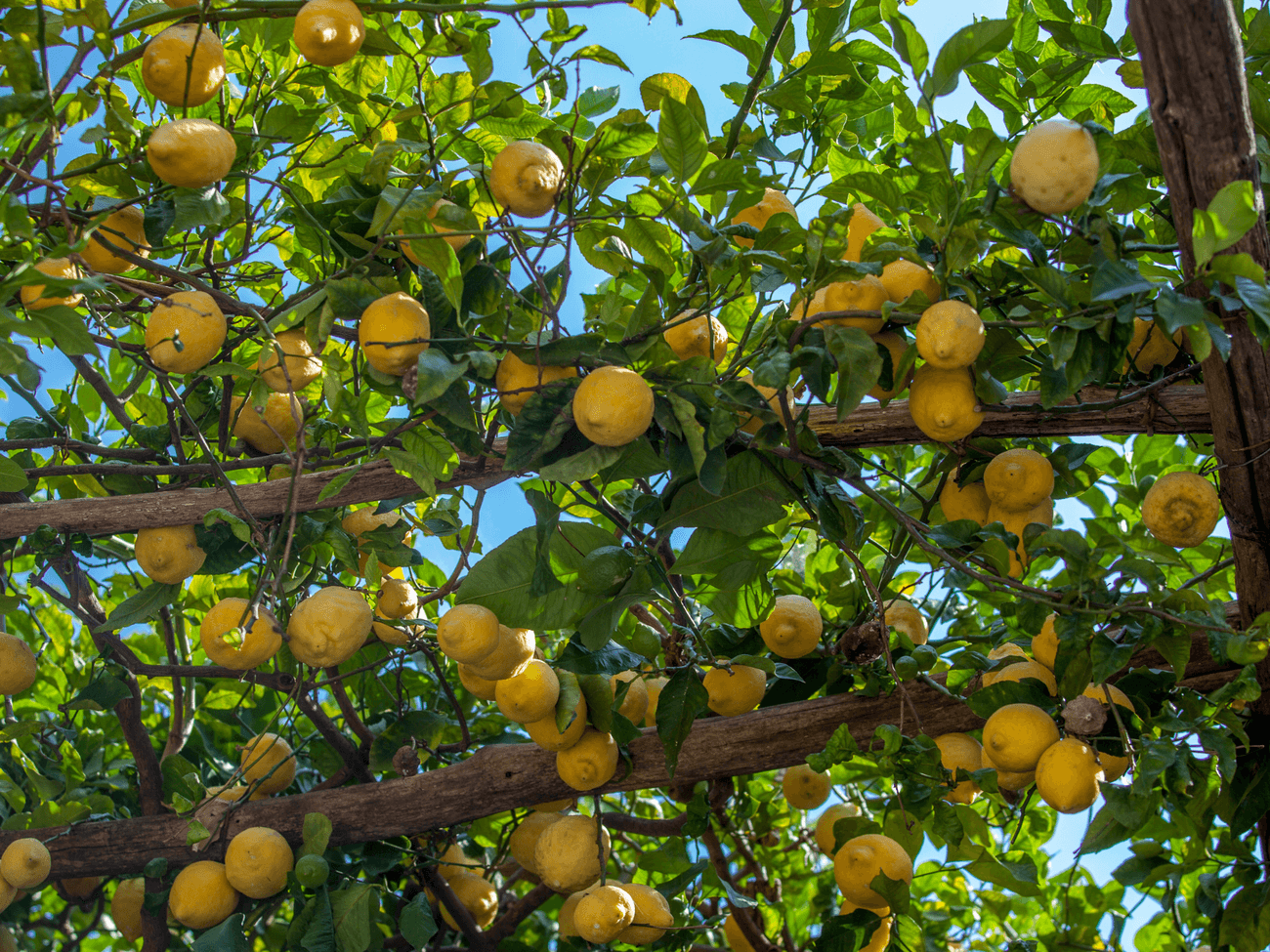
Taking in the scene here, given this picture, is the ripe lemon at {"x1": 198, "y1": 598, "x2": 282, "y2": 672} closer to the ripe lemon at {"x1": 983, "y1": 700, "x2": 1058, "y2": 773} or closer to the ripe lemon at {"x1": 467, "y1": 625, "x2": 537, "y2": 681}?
the ripe lemon at {"x1": 467, "y1": 625, "x2": 537, "y2": 681}

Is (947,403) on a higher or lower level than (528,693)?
higher

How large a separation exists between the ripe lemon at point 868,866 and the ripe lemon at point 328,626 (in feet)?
2.79

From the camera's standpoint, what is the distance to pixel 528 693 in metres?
1.55

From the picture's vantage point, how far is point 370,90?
1.74 metres

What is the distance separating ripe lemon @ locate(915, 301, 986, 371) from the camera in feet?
4.01

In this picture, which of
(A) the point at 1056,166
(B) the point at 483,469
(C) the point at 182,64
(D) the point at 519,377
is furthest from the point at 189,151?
(A) the point at 1056,166

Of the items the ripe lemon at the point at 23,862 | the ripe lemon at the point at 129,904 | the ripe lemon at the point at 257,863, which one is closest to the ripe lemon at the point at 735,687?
the ripe lemon at the point at 257,863

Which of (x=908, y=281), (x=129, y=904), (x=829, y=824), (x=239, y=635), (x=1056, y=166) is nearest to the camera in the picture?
(x=1056, y=166)

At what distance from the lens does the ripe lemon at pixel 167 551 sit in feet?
5.43

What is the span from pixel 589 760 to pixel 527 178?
1.00 metres

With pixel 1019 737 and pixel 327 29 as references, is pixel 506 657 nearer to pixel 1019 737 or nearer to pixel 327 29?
pixel 1019 737

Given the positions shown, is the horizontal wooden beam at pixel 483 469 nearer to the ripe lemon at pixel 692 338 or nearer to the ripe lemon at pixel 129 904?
the ripe lemon at pixel 692 338

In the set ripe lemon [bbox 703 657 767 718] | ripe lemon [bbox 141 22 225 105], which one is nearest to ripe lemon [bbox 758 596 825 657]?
ripe lemon [bbox 703 657 767 718]

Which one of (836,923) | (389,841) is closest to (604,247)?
(836,923)
